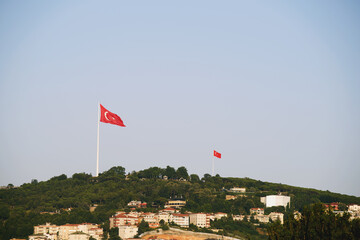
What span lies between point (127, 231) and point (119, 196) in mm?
28024

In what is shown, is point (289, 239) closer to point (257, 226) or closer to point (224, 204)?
point (257, 226)

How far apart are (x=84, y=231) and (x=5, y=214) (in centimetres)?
1984

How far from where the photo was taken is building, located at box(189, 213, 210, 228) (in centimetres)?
11369

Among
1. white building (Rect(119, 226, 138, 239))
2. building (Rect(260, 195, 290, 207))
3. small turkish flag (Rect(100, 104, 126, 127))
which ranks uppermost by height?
small turkish flag (Rect(100, 104, 126, 127))

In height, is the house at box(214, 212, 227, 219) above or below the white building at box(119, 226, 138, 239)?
above

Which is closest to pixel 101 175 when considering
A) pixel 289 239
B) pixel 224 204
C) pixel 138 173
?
pixel 138 173

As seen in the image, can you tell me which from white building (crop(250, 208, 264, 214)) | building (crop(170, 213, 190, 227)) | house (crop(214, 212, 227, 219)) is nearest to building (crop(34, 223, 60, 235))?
building (crop(170, 213, 190, 227))

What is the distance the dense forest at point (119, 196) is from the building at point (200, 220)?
271 centimetres

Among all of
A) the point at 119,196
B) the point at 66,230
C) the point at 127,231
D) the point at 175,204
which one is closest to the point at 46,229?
the point at 66,230

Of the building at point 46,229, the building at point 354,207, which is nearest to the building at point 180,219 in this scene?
the building at point 46,229

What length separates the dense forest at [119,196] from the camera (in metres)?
116

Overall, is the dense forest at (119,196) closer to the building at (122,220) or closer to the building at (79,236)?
the building at (122,220)

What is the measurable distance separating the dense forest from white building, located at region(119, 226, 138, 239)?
5.28 metres

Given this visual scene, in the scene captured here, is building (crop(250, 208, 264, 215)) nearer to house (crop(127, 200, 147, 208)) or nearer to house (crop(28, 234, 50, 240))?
house (crop(127, 200, 147, 208))
